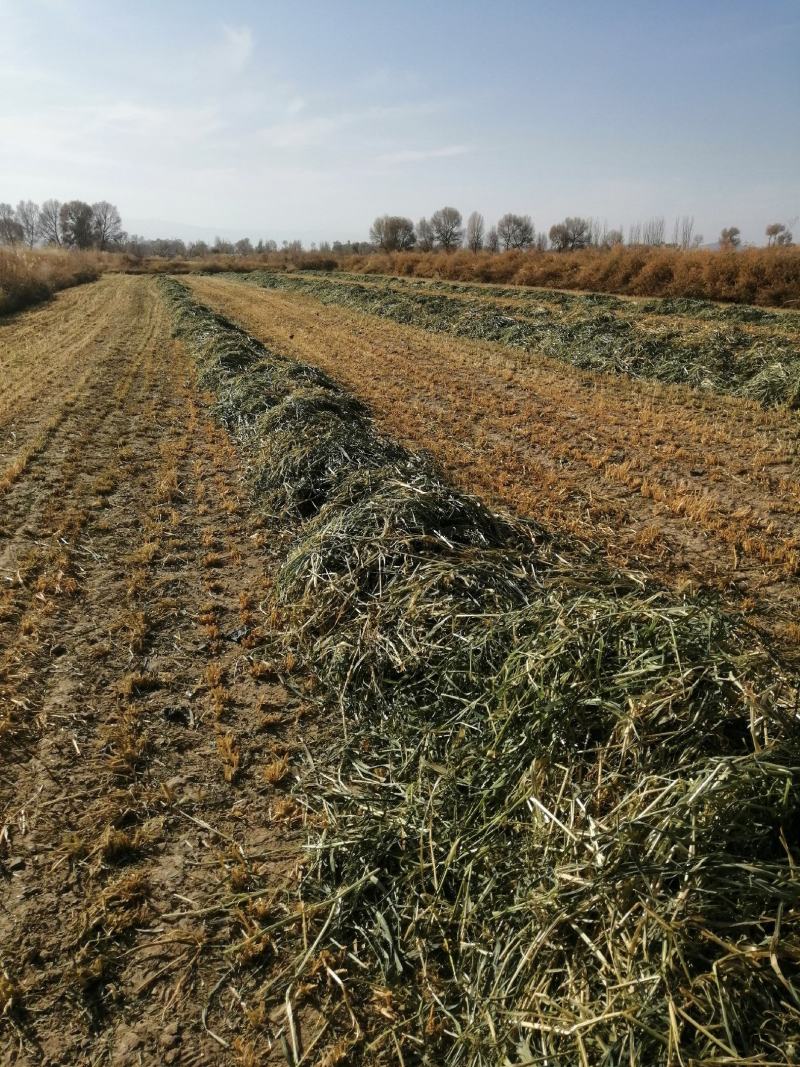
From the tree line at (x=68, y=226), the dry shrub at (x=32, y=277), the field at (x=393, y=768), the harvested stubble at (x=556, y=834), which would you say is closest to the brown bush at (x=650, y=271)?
the field at (x=393, y=768)

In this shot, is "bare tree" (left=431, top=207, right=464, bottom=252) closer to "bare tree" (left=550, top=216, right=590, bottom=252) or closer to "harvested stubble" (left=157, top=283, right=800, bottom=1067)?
"bare tree" (left=550, top=216, right=590, bottom=252)

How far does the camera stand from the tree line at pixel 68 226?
85125 millimetres

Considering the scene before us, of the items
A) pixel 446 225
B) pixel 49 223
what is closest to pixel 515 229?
pixel 446 225

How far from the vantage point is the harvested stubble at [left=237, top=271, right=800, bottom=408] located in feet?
38.8

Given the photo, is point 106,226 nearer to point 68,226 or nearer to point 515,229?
point 68,226

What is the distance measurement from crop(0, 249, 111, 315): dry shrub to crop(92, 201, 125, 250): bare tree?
182 feet

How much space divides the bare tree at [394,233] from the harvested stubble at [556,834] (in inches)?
2689

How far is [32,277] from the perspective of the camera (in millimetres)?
29344

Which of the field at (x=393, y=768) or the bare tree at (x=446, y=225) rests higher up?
the bare tree at (x=446, y=225)

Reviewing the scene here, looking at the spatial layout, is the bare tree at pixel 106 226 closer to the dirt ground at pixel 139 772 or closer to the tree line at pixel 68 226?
the tree line at pixel 68 226

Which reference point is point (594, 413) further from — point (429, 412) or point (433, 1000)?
point (433, 1000)

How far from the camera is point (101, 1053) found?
2.22 meters

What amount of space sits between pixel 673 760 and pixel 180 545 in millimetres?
4927

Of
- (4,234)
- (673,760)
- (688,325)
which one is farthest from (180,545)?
(4,234)
